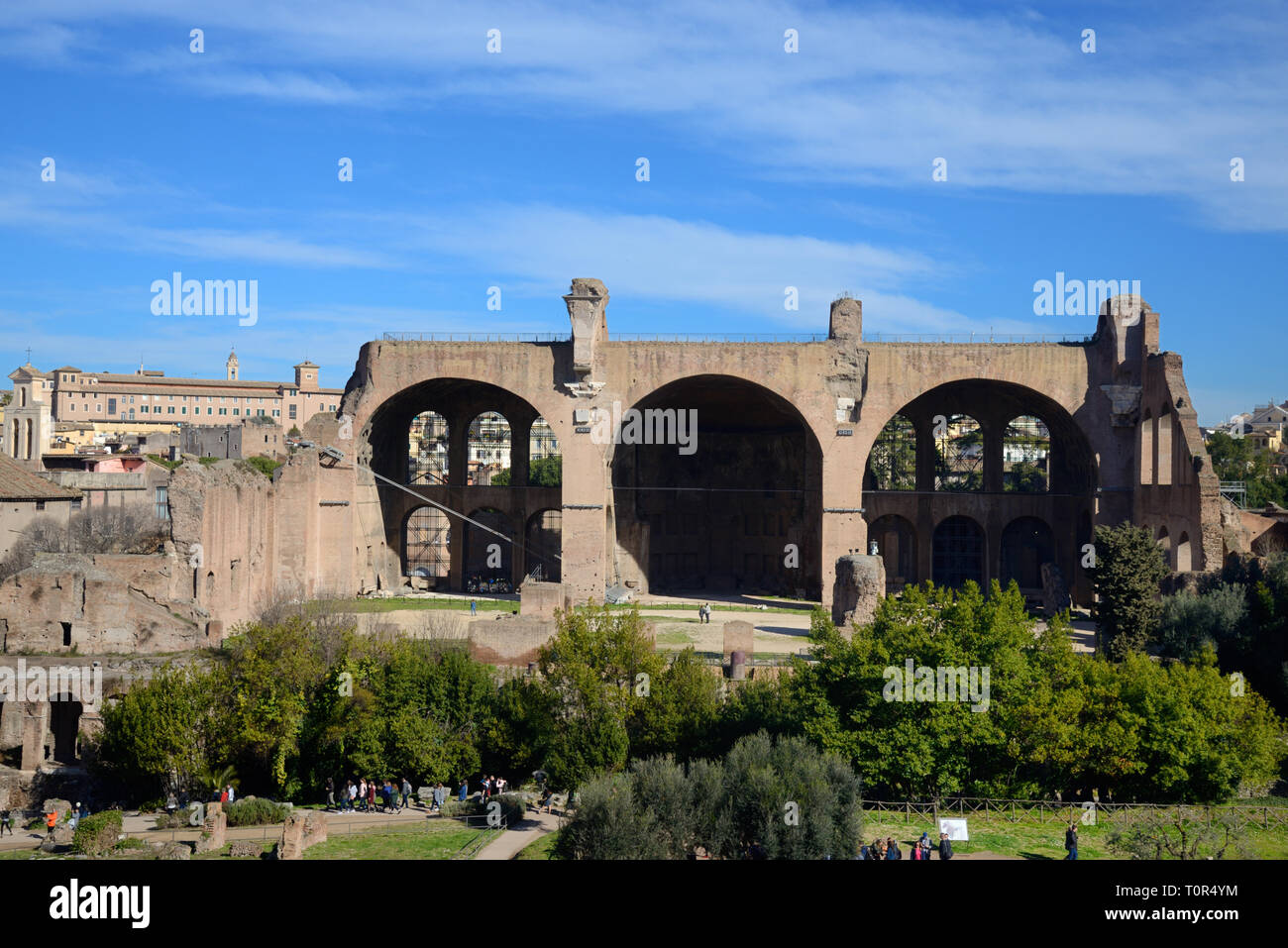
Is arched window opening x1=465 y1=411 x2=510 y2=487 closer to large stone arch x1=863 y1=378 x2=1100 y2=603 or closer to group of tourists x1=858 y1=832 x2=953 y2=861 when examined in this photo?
large stone arch x1=863 y1=378 x2=1100 y2=603

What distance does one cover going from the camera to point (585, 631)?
25.9m

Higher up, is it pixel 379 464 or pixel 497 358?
pixel 497 358

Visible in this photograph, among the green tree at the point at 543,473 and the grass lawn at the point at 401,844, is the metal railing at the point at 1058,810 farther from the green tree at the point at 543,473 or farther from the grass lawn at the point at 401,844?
the green tree at the point at 543,473

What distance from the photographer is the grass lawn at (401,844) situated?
2048 cm

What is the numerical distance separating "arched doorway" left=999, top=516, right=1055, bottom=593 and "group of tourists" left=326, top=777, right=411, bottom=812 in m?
33.3

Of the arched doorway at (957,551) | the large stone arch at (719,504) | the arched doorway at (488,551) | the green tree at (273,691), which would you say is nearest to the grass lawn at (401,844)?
the green tree at (273,691)

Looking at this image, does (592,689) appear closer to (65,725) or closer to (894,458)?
(65,725)

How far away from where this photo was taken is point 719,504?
169 feet

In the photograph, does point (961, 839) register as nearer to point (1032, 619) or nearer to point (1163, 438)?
point (1032, 619)

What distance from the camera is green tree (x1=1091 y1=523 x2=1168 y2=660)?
29.5 meters

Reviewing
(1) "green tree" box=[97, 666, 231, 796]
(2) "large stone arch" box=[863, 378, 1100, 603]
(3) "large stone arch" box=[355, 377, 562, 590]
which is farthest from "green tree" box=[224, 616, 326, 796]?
(2) "large stone arch" box=[863, 378, 1100, 603]

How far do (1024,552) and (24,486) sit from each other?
124 feet
